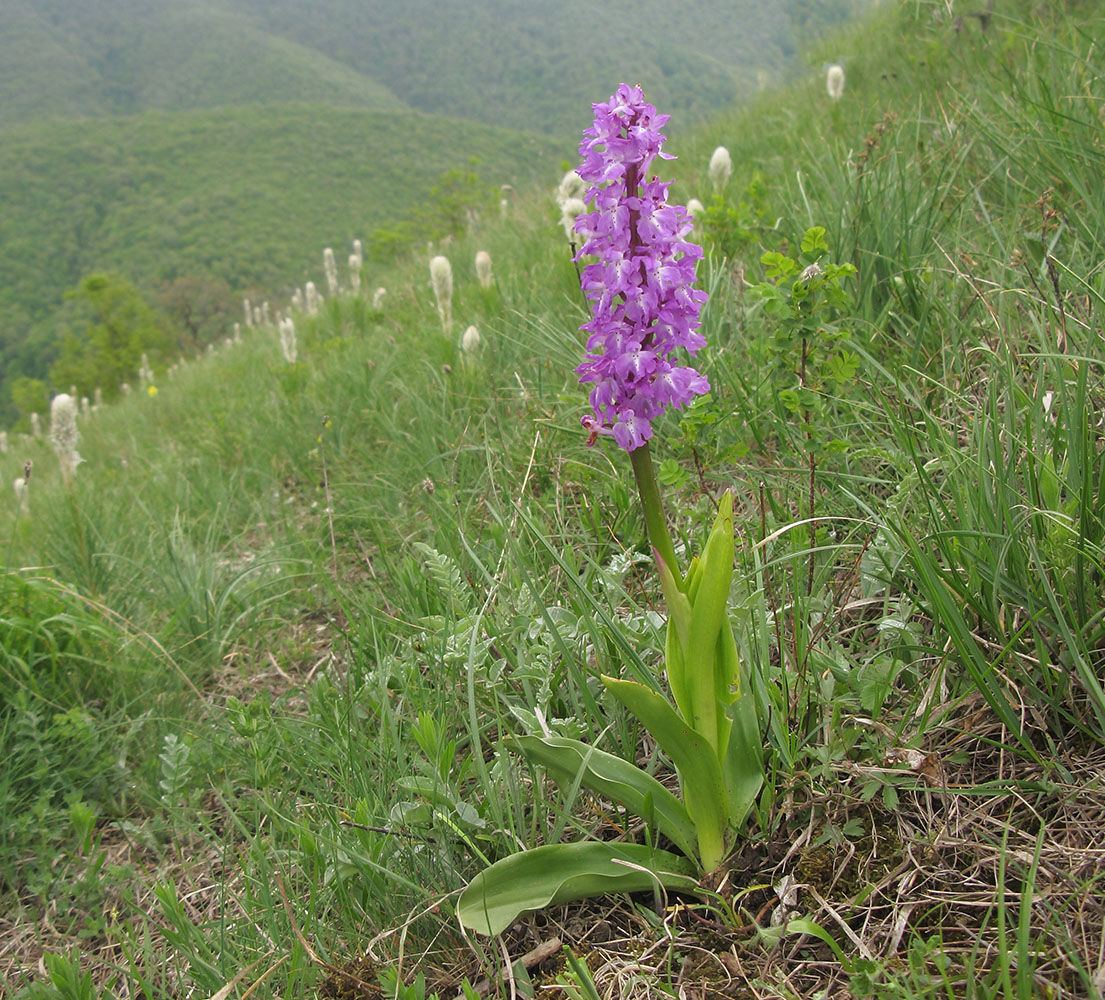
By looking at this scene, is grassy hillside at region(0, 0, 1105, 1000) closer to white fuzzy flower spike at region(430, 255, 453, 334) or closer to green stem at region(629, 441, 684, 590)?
green stem at region(629, 441, 684, 590)

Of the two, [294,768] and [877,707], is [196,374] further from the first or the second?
[877,707]

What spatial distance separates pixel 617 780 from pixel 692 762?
164mm

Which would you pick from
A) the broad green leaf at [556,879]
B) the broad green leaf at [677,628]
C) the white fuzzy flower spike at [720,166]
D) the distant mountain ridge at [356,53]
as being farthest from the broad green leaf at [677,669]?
the distant mountain ridge at [356,53]

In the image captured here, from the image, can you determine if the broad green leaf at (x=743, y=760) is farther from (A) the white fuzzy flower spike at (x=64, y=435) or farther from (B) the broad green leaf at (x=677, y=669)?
(A) the white fuzzy flower spike at (x=64, y=435)

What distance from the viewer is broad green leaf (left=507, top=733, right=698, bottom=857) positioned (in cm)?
126

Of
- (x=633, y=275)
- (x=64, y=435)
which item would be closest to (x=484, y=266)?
(x=64, y=435)

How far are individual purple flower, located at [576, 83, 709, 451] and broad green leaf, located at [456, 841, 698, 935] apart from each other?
0.72 metres

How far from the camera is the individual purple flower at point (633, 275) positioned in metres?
1.13

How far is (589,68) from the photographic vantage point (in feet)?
250

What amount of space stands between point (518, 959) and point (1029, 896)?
83cm

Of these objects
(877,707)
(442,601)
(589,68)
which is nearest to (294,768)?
(442,601)

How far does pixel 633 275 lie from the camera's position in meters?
1.13

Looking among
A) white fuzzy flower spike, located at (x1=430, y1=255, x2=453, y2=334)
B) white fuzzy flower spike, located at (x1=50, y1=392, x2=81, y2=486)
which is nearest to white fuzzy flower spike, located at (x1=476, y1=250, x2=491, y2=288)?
white fuzzy flower spike, located at (x1=430, y1=255, x2=453, y2=334)

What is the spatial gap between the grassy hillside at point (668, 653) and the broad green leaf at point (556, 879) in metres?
0.06
